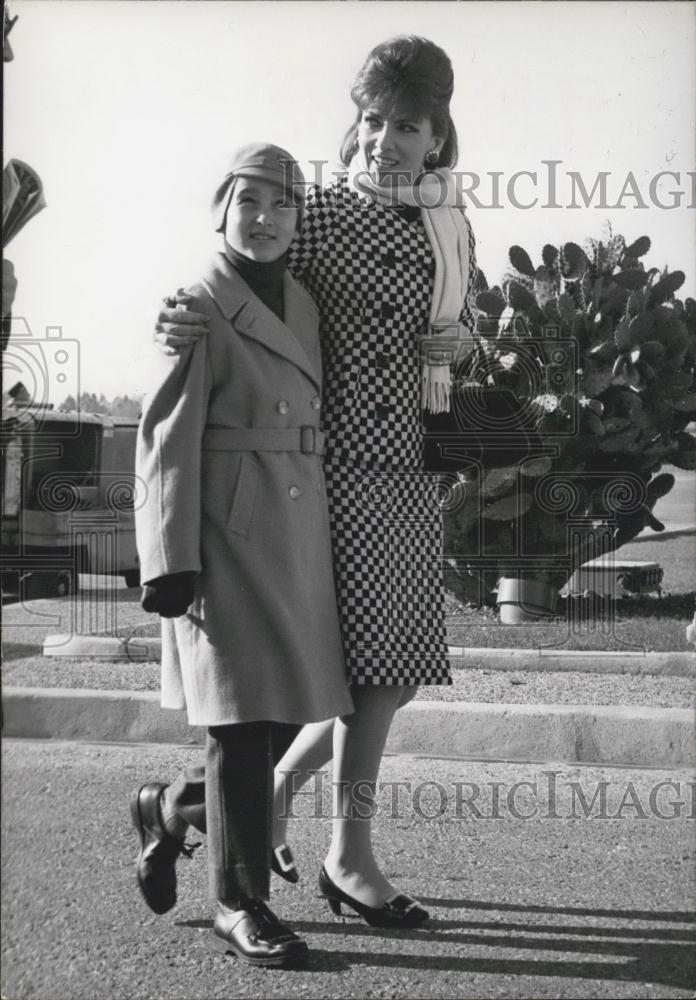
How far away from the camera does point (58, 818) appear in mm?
3426

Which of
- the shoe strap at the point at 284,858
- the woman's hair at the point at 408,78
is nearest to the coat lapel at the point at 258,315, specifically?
the woman's hair at the point at 408,78

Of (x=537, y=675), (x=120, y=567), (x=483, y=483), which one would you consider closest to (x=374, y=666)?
(x=537, y=675)

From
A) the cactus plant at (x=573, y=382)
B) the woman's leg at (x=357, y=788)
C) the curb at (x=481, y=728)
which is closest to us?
the woman's leg at (x=357, y=788)

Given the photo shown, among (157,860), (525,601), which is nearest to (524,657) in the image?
(525,601)

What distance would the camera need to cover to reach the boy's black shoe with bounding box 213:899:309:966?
2.40m

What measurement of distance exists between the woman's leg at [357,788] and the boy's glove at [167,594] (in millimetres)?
562

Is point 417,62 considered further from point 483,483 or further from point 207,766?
point 483,483

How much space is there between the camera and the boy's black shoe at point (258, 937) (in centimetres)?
240

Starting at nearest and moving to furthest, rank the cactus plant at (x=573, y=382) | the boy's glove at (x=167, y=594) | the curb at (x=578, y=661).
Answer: the boy's glove at (x=167, y=594), the curb at (x=578, y=661), the cactus plant at (x=573, y=382)

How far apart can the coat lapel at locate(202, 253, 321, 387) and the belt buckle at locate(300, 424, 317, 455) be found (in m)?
A: 0.12

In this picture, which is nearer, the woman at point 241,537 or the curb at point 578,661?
the woman at point 241,537

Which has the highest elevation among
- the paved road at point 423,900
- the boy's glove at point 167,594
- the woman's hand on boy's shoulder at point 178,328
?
the woman's hand on boy's shoulder at point 178,328

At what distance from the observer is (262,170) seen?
249 cm

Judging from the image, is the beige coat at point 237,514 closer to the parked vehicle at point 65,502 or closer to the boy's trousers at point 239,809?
the boy's trousers at point 239,809
